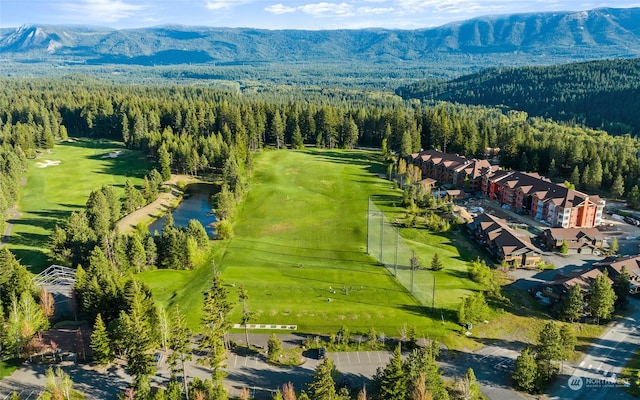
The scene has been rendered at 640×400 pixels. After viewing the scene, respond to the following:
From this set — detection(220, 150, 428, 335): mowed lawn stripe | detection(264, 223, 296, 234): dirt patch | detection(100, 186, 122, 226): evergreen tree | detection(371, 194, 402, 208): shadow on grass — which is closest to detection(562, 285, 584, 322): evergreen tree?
Result: detection(220, 150, 428, 335): mowed lawn stripe

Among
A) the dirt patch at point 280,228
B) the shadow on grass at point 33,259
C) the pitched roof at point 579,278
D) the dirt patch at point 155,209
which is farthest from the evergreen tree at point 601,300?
the shadow on grass at point 33,259

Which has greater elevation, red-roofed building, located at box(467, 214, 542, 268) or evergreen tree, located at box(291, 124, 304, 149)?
evergreen tree, located at box(291, 124, 304, 149)

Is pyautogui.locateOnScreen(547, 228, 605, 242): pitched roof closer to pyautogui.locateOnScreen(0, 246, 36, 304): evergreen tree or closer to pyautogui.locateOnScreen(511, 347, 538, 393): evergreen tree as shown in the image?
pyautogui.locateOnScreen(511, 347, 538, 393): evergreen tree

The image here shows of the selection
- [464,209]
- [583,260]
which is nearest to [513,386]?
[583,260]

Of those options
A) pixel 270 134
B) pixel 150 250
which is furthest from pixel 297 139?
pixel 150 250

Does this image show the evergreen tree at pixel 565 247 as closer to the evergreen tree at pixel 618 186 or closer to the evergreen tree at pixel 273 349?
the evergreen tree at pixel 618 186

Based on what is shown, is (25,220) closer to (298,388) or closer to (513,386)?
(298,388)
